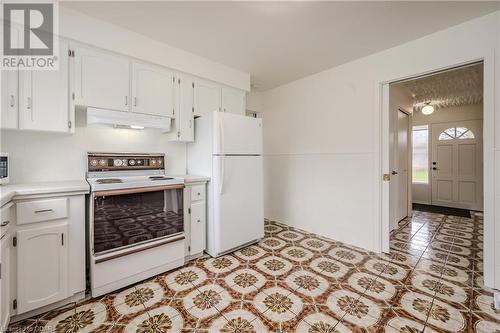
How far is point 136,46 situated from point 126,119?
2.64 feet

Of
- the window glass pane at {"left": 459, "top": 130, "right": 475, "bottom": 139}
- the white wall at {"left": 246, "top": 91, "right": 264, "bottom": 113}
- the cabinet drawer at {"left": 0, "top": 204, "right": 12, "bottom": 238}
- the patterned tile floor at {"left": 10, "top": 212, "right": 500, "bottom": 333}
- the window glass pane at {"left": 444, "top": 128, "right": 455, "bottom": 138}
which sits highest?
the white wall at {"left": 246, "top": 91, "right": 264, "bottom": 113}

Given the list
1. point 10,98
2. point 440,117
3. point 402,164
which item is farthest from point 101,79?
point 440,117

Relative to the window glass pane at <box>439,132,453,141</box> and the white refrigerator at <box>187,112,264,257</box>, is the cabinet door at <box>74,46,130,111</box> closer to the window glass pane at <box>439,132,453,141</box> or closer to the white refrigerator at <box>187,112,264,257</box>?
the white refrigerator at <box>187,112,264,257</box>

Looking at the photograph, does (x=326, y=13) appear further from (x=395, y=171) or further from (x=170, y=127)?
(x=395, y=171)

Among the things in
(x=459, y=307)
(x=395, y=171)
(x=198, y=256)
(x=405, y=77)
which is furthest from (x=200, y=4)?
(x=395, y=171)

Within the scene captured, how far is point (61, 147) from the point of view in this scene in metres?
2.15

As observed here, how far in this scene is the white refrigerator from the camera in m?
2.55

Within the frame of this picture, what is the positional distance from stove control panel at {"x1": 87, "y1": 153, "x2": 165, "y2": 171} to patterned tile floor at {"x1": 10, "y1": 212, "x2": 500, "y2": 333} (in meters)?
1.25

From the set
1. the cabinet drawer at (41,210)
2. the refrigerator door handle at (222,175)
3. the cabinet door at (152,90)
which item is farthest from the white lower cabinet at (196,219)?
the cabinet drawer at (41,210)

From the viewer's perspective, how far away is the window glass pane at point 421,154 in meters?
5.55

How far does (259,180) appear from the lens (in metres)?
2.97

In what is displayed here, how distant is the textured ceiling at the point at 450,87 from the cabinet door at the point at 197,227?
11.1 feet

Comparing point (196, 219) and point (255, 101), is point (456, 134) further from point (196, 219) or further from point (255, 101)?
point (196, 219)

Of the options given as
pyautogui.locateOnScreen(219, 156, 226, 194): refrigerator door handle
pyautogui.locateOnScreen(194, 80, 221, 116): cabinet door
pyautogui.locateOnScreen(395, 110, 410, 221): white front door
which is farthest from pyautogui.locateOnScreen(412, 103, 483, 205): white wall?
pyautogui.locateOnScreen(219, 156, 226, 194): refrigerator door handle
